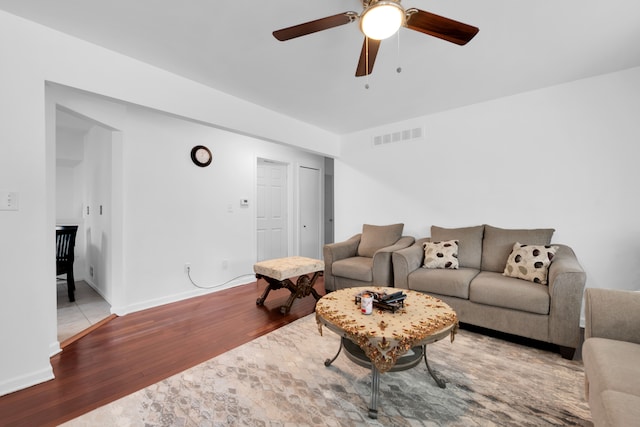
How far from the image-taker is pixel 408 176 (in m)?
3.93

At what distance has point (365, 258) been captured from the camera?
12.1 feet

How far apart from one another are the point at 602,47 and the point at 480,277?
208 cm

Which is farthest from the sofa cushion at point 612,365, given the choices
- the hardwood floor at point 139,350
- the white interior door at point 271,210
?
the white interior door at point 271,210

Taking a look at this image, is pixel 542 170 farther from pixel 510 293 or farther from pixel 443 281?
pixel 443 281

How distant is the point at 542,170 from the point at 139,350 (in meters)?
4.15

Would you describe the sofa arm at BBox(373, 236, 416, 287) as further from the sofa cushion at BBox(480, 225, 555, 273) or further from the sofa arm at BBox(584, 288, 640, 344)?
the sofa arm at BBox(584, 288, 640, 344)

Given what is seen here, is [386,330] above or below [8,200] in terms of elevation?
below

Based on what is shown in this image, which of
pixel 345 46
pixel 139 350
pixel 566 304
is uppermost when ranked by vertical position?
pixel 345 46

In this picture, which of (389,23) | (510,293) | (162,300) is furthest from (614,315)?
(162,300)

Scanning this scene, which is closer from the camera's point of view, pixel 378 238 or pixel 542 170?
pixel 542 170

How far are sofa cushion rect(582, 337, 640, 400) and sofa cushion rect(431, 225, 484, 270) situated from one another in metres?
1.58

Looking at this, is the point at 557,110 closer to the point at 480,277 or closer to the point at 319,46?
the point at 480,277

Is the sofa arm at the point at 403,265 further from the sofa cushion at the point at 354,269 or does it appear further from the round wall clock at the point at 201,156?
the round wall clock at the point at 201,156

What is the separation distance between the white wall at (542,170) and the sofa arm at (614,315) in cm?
154
